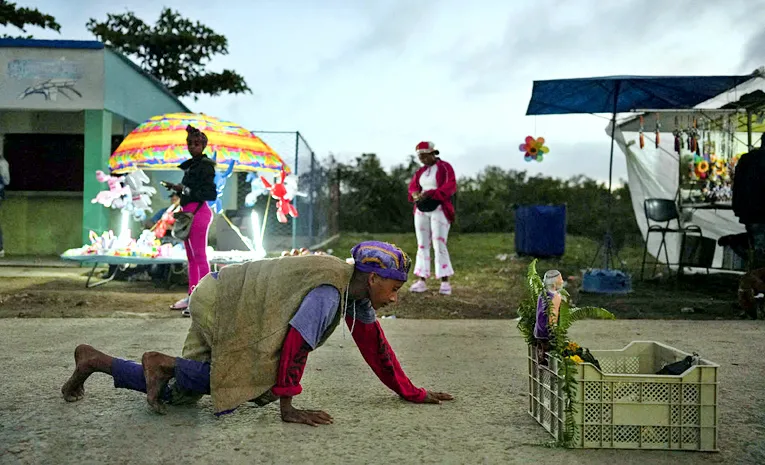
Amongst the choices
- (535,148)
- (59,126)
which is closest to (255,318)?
(535,148)

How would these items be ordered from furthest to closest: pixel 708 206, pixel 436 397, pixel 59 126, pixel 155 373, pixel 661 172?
pixel 59 126 < pixel 661 172 < pixel 708 206 < pixel 436 397 < pixel 155 373

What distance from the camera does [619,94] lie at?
11.3 m

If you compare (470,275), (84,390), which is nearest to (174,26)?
(470,275)

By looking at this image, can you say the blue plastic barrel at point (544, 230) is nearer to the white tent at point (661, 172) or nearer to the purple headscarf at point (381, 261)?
the white tent at point (661, 172)

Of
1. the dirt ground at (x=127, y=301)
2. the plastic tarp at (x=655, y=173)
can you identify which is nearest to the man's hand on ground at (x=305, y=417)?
the dirt ground at (x=127, y=301)

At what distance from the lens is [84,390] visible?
13.6 ft

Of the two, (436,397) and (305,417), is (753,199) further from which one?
(305,417)

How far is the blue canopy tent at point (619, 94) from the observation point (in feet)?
33.6

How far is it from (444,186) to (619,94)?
3.42 meters

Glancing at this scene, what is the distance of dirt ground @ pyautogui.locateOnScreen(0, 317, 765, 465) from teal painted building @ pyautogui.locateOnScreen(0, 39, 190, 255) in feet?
28.0

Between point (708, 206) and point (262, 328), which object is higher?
point (708, 206)

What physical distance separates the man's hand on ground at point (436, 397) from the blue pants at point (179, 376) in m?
1.12

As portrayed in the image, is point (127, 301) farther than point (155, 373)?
Yes

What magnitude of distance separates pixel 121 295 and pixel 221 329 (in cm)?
634
